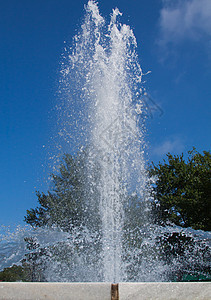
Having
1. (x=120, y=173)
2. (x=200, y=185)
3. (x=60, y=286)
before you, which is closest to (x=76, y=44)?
(x=120, y=173)

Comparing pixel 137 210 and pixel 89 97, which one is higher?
pixel 89 97

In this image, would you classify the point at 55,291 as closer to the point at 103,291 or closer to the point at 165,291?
the point at 103,291

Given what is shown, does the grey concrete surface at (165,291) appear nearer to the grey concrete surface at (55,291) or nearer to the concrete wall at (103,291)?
the concrete wall at (103,291)

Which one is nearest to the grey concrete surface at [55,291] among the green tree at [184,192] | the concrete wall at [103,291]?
the concrete wall at [103,291]

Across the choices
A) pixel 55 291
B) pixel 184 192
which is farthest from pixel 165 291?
pixel 184 192

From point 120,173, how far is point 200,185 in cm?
1195

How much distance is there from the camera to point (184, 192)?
20.9 metres

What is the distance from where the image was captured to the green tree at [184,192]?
20188 mm

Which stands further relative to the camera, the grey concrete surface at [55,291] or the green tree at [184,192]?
the green tree at [184,192]

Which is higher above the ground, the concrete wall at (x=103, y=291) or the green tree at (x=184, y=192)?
the green tree at (x=184, y=192)

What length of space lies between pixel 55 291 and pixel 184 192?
1867cm

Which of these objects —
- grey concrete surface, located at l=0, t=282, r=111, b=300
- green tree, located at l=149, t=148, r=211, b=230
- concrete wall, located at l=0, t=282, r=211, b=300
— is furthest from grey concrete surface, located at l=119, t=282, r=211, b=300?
green tree, located at l=149, t=148, r=211, b=230

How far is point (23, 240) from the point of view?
350 inches

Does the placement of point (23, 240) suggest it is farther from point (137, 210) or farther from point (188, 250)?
point (137, 210)
